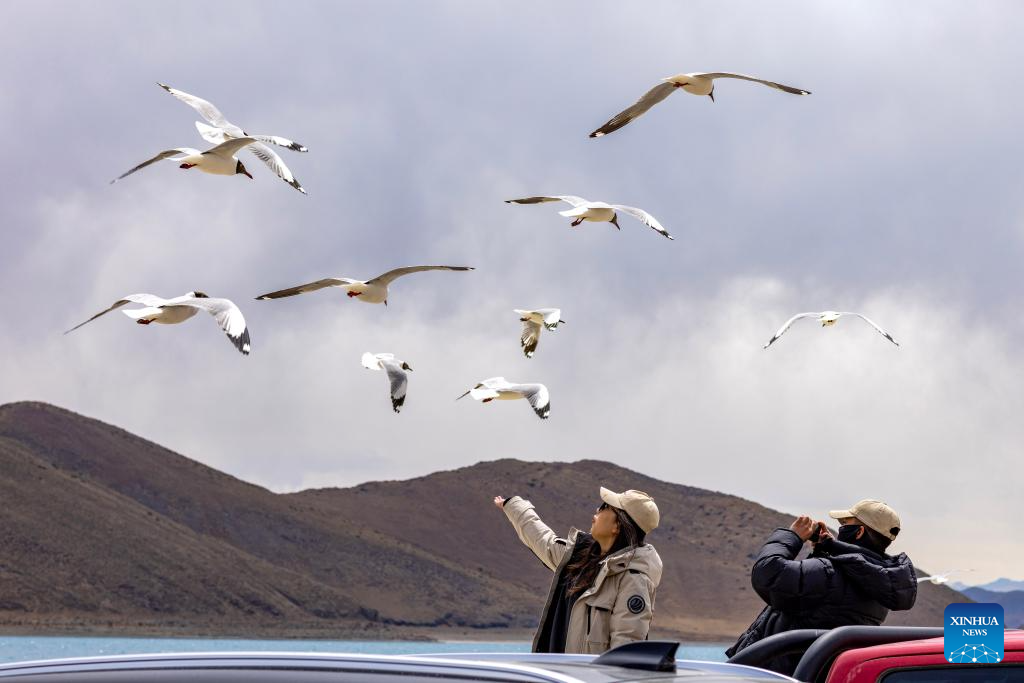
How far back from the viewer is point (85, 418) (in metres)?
164

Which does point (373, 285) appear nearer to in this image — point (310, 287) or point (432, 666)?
point (310, 287)

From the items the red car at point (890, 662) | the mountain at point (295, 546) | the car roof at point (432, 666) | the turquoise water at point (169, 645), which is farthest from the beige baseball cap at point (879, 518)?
the mountain at point (295, 546)

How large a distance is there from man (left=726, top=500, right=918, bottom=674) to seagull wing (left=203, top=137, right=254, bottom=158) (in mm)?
9801

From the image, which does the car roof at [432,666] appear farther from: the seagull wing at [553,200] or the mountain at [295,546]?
the mountain at [295,546]

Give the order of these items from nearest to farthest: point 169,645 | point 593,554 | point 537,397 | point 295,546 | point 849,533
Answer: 1. point 849,533
2. point 593,554
3. point 537,397
4. point 169,645
5. point 295,546

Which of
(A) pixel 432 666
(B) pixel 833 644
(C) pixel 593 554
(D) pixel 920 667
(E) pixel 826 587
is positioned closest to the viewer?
(A) pixel 432 666

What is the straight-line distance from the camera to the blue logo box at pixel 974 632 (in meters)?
4.19

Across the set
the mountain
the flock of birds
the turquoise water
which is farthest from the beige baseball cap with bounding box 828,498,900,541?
the mountain

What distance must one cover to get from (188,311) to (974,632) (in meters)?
10.8

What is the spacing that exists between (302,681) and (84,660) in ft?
2.61

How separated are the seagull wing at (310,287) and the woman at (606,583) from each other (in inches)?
249

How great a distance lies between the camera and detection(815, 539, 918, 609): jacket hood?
6547 mm

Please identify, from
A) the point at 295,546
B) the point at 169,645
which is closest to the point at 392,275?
the point at 169,645

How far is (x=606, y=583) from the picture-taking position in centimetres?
691
